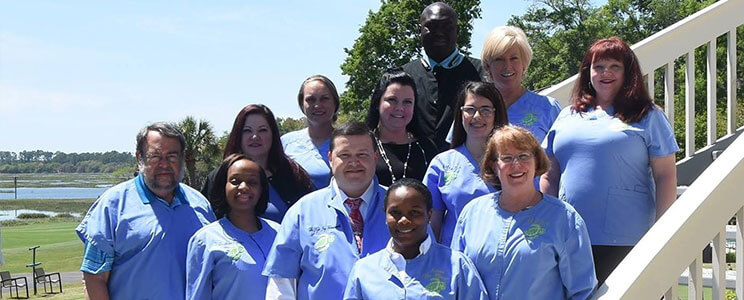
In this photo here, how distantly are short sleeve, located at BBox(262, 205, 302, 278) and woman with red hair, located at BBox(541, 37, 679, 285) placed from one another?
1.21 meters

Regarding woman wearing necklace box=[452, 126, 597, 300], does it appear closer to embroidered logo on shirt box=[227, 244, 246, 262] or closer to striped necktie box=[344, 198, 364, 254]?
striped necktie box=[344, 198, 364, 254]

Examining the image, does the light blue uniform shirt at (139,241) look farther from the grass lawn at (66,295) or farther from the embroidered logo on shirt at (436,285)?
the grass lawn at (66,295)

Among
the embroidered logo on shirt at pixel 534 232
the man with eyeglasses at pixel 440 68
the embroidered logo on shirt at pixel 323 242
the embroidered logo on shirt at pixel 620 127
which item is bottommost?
the embroidered logo on shirt at pixel 323 242

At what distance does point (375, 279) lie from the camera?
3061 mm

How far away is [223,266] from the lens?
11.9ft

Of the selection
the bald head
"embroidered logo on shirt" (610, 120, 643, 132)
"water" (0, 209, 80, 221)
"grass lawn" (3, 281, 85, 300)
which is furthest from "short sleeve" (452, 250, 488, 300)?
"water" (0, 209, 80, 221)

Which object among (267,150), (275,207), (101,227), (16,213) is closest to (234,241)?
(275,207)

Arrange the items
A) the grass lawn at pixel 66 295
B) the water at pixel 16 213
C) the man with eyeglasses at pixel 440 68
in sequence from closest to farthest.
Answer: the man with eyeglasses at pixel 440 68
the grass lawn at pixel 66 295
the water at pixel 16 213

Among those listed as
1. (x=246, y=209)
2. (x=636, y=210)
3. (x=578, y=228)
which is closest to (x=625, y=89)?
(x=636, y=210)

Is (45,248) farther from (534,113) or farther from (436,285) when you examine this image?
(436,285)

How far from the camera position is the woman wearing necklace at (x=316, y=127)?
15.3ft

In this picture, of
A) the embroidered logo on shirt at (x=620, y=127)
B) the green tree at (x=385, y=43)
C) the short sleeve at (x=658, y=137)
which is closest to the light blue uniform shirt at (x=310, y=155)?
the embroidered logo on shirt at (x=620, y=127)

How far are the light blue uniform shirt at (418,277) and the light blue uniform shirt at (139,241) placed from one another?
1048 millimetres

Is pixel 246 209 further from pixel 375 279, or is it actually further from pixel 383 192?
pixel 375 279
